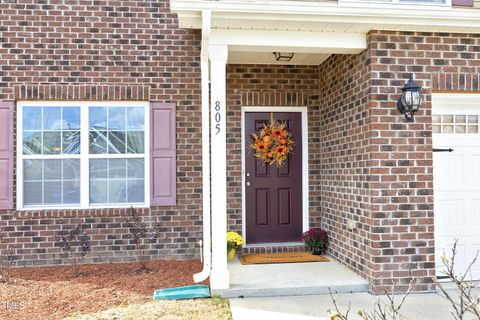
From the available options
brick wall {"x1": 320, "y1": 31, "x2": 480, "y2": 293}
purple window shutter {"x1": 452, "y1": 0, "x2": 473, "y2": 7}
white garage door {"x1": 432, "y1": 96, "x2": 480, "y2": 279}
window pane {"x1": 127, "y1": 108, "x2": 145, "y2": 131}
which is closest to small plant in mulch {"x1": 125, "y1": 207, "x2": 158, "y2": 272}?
window pane {"x1": 127, "y1": 108, "x2": 145, "y2": 131}

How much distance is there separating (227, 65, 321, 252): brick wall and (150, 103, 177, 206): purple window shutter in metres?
0.85

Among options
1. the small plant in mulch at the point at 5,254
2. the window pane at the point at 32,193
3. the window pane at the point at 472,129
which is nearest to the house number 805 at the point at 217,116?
the window pane at the point at 32,193

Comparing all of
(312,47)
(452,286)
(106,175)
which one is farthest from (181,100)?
(452,286)

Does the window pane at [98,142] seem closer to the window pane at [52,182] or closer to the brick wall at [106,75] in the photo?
the window pane at [52,182]

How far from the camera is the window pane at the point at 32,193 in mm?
5965

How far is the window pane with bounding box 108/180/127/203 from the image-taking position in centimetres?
611

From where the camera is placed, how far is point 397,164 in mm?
4785

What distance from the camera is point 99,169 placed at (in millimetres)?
6086

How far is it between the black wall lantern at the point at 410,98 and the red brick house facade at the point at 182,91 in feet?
0.66

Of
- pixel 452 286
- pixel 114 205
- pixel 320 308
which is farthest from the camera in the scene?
pixel 114 205

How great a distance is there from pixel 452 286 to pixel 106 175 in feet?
15.7

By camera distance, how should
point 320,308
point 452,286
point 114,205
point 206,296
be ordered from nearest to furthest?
point 320,308
point 206,296
point 452,286
point 114,205

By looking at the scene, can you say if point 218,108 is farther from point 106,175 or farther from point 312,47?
point 106,175

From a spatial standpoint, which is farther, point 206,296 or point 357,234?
point 357,234
